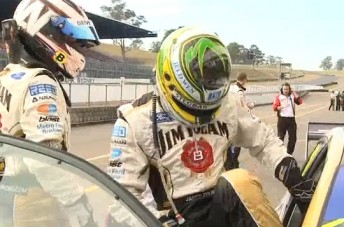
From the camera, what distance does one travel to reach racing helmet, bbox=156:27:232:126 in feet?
9.61

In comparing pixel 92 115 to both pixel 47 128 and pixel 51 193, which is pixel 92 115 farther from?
pixel 51 193

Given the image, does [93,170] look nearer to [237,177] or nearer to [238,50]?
[237,177]

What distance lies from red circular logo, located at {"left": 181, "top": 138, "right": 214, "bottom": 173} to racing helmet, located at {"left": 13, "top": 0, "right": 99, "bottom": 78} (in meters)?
0.75

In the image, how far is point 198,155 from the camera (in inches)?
120

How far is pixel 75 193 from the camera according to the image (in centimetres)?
198

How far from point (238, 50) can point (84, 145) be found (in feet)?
341

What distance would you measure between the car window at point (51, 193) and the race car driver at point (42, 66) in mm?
775

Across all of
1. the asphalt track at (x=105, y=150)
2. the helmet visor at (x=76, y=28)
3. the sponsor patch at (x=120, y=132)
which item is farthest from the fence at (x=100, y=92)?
the sponsor patch at (x=120, y=132)

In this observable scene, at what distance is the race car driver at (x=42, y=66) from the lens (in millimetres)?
2904

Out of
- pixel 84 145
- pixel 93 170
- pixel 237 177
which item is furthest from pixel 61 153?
pixel 84 145

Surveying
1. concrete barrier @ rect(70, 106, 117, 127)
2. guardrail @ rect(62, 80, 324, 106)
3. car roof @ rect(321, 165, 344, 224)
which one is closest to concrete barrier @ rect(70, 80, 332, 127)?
concrete barrier @ rect(70, 106, 117, 127)

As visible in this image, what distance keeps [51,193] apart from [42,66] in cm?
129

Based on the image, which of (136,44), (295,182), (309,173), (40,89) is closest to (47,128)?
(40,89)

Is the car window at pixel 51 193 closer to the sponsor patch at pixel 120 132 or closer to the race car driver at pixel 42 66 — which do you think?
the race car driver at pixel 42 66
